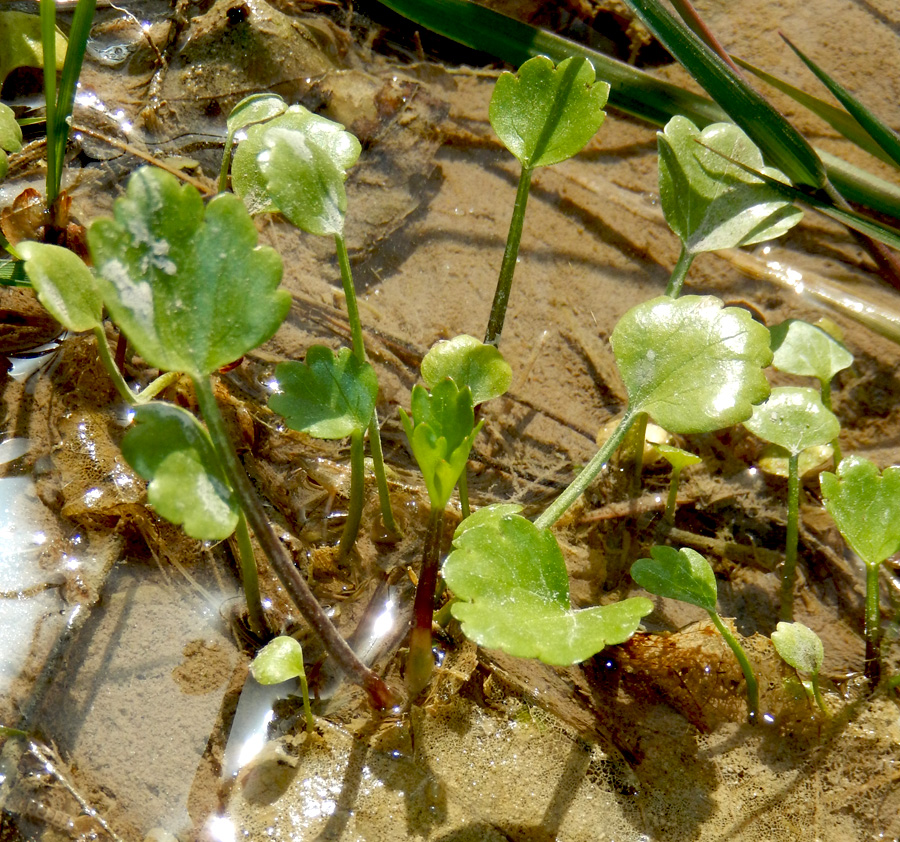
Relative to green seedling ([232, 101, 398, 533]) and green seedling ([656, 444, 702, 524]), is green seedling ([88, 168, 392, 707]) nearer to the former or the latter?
green seedling ([232, 101, 398, 533])

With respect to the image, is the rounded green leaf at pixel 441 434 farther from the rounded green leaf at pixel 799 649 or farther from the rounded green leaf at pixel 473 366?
the rounded green leaf at pixel 799 649

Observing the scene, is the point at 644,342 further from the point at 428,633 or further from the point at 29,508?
the point at 29,508

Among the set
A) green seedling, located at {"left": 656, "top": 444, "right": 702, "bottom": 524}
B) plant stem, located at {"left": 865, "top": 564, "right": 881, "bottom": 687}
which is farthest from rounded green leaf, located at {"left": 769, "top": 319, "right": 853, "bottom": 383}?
plant stem, located at {"left": 865, "top": 564, "right": 881, "bottom": 687}

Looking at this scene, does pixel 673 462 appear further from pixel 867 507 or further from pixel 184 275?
pixel 184 275

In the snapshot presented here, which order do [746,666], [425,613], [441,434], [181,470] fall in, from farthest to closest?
[746,666]
[425,613]
[441,434]
[181,470]

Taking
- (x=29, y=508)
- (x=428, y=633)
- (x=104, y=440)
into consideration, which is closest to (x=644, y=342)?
(x=428, y=633)

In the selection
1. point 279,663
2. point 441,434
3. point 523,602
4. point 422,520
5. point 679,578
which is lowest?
point 422,520

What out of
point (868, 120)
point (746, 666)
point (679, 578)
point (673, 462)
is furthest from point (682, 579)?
point (868, 120)
